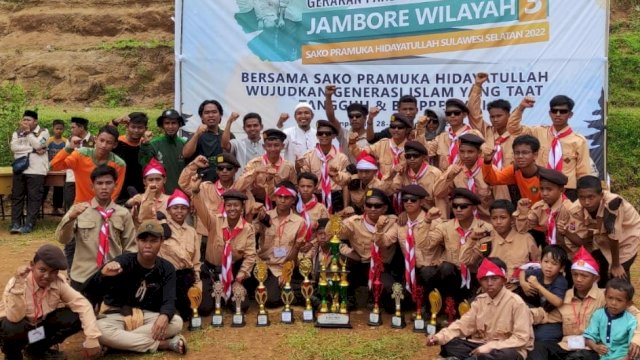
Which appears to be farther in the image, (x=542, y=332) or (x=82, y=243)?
(x=82, y=243)

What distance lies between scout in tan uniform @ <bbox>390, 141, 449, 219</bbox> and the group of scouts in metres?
0.02

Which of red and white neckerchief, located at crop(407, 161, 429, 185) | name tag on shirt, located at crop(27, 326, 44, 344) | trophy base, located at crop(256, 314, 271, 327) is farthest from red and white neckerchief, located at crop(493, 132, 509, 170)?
name tag on shirt, located at crop(27, 326, 44, 344)

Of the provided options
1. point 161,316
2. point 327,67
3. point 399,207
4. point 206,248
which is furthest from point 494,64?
point 161,316

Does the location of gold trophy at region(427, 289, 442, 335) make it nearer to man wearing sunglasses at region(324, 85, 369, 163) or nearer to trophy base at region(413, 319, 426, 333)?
trophy base at region(413, 319, 426, 333)

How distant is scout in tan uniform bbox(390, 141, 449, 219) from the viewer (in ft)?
24.1

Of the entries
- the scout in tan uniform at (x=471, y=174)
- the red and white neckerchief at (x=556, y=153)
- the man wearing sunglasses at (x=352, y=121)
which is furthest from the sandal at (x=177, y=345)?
the red and white neckerchief at (x=556, y=153)

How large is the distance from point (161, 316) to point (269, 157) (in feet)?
7.79

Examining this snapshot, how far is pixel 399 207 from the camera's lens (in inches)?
303

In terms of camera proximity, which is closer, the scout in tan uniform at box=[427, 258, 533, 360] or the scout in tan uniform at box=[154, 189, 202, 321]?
the scout in tan uniform at box=[427, 258, 533, 360]

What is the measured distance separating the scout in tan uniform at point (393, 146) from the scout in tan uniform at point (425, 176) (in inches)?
10.1

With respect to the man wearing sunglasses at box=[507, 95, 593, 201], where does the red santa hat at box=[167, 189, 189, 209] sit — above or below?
below

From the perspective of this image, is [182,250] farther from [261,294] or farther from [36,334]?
[36,334]

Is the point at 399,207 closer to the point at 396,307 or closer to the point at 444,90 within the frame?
the point at 396,307

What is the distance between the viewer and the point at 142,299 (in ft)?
20.9
